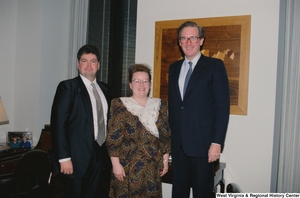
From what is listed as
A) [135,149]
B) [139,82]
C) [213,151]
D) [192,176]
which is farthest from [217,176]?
[139,82]

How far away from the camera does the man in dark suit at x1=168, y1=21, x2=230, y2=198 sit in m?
1.76

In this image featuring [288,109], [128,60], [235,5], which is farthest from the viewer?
[128,60]

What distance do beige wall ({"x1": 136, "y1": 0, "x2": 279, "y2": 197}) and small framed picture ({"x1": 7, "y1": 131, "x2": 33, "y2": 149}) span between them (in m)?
2.29

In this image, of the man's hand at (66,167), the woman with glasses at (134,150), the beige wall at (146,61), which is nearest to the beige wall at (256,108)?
the beige wall at (146,61)

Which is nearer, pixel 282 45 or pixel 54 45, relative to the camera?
pixel 282 45

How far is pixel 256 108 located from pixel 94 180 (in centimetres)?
162

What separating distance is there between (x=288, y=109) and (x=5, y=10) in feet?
11.5

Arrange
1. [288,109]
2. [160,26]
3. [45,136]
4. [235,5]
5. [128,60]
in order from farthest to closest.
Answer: [128,60] < [45,136] < [160,26] < [235,5] < [288,109]

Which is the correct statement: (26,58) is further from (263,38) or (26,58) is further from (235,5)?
(263,38)

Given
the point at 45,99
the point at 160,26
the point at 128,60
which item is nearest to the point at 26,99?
the point at 45,99

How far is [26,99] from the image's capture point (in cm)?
337

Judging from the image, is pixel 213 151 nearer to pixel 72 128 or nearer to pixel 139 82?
pixel 139 82

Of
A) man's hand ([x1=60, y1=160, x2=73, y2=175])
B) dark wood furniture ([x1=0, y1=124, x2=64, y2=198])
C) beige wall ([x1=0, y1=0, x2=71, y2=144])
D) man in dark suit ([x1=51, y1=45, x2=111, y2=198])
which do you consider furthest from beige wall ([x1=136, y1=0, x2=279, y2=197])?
beige wall ([x1=0, y1=0, x2=71, y2=144])

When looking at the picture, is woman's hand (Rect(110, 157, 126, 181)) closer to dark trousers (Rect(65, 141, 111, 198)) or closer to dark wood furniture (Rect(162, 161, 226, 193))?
dark trousers (Rect(65, 141, 111, 198))
